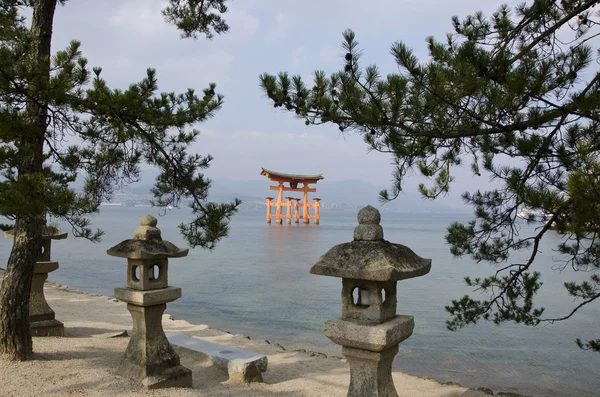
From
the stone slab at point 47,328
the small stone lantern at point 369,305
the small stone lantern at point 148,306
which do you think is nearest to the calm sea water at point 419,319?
the small stone lantern at point 369,305

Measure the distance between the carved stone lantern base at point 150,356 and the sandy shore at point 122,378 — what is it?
106 millimetres

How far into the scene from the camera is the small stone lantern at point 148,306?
176 inches

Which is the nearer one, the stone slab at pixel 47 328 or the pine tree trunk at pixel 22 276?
the pine tree trunk at pixel 22 276

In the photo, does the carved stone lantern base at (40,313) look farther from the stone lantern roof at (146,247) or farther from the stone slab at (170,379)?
the stone slab at (170,379)

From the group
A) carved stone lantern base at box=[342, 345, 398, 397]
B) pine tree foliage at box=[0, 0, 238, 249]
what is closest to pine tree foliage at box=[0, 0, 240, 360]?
pine tree foliage at box=[0, 0, 238, 249]

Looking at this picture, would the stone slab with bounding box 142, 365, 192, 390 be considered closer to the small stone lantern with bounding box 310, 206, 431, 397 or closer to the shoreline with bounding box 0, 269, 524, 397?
the shoreline with bounding box 0, 269, 524, 397

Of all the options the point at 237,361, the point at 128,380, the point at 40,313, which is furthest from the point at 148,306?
the point at 40,313

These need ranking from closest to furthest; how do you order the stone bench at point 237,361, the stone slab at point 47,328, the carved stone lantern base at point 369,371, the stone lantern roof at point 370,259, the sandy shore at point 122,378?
the stone lantern roof at point 370,259 < the carved stone lantern base at point 369,371 < the sandy shore at point 122,378 < the stone bench at point 237,361 < the stone slab at point 47,328

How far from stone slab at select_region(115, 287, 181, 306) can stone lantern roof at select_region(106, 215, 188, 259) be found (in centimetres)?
34

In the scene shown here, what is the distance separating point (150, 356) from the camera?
4.56 metres

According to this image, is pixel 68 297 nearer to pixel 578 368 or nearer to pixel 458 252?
pixel 458 252

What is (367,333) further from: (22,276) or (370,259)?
(22,276)

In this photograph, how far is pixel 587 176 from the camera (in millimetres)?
2143

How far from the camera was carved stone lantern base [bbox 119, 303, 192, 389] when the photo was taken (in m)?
4.50
